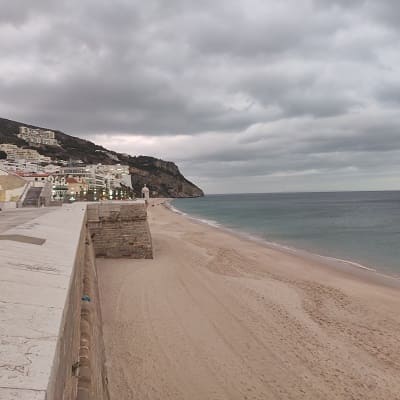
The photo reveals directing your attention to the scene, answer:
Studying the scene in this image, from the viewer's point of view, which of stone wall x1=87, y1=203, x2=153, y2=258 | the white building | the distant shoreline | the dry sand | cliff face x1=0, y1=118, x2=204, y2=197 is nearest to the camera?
the dry sand

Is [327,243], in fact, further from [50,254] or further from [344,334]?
[50,254]

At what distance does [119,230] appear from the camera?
13328mm

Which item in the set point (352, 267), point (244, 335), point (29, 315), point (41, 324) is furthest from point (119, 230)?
point (41, 324)

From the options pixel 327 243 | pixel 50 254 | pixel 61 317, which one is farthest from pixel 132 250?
pixel 327 243

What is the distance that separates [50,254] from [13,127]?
164m

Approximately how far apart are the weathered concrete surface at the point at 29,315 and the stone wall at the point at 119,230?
31.7ft

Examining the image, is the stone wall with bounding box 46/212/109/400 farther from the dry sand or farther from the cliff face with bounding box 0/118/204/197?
the cliff face with bounding box 0/118/204/197

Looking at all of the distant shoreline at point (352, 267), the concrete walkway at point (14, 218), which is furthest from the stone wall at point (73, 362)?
the distant shoreline at point (352, 267)

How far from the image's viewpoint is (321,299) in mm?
10047

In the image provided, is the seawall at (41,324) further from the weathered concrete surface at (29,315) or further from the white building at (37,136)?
the white building at (37,136)

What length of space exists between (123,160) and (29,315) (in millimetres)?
153569

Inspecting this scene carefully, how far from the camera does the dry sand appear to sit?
5.32 m

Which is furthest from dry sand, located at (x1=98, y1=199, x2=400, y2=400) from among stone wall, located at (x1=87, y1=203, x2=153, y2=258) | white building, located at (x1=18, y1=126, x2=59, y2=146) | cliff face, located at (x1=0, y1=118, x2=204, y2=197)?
white building, located at (x1=18, y1=126, x2=59, y2=146)

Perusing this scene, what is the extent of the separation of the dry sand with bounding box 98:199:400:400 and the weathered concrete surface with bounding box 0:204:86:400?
281 centimetres
